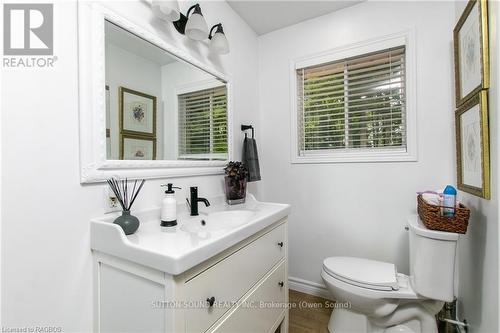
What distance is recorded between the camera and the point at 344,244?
1.95 metres

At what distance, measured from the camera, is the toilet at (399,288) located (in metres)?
1.26

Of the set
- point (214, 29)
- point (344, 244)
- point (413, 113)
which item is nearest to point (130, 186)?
point (214, 29)

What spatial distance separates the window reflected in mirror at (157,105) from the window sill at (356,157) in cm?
76

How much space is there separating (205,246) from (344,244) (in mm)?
1472

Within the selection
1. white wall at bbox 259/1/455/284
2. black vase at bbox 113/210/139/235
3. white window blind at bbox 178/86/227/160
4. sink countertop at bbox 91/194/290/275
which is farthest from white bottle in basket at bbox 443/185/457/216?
black vase at bbox 113/210/139/235

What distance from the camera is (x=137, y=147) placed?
4.00ft

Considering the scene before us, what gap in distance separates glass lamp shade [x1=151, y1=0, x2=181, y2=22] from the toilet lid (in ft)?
5.73

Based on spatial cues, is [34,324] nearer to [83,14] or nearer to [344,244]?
[83,14]

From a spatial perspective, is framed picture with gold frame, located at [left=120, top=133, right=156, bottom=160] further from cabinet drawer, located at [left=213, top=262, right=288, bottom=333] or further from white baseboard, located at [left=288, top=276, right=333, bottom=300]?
white baseboard, located at [left=288, top=276, right=333, bottom=300]

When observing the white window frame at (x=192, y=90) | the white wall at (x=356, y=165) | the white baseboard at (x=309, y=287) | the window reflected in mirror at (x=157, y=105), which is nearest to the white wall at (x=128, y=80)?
the window reflected in mirror at (x=157, y=105)

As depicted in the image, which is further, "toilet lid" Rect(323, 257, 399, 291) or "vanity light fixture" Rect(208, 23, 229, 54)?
"vanity light fixture" Rect(208, 23, 229, 54)

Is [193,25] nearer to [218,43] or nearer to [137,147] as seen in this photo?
[218,43]

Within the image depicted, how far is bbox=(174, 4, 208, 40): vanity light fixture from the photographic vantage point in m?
1.37

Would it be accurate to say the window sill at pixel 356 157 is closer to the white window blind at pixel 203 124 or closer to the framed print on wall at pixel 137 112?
the white window blind at pixel 203 124
